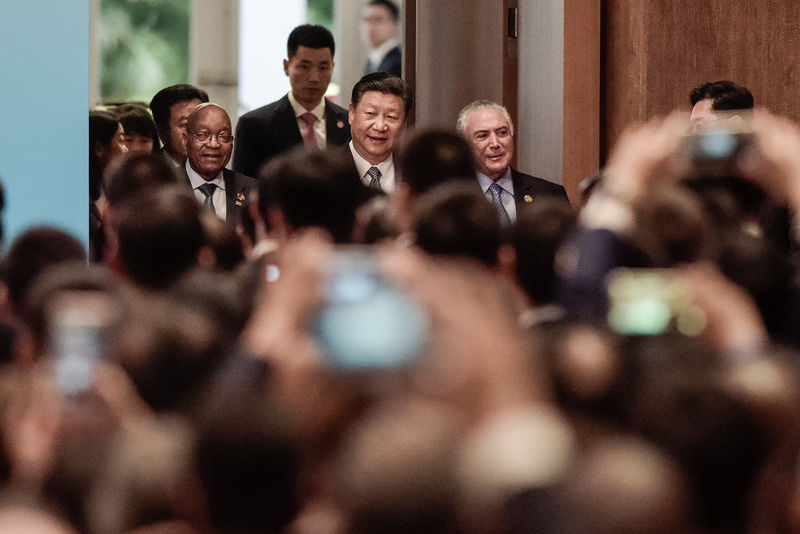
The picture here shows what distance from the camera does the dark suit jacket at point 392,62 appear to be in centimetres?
552

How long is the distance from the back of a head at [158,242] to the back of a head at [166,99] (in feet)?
9.08

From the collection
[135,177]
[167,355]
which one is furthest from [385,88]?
[167,355]

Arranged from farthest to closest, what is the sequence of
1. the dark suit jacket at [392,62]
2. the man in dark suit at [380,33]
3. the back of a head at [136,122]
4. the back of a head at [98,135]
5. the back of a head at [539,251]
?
the man in dark suit at [380,33] < the dark suit jacket at [392,62] < the back of a head at [136,122] < the back of a head at [98,135] < the back of a head at [539,251]

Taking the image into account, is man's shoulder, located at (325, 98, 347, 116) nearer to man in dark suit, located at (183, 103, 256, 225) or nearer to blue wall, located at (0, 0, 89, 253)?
man in dark suit, located at (183, 103, 256, 225)

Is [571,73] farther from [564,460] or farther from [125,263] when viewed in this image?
[564,460]

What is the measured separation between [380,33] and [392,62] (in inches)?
12.7

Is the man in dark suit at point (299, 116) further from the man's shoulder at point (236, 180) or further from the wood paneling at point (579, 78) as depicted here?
the wood paneling at point (579, 78)

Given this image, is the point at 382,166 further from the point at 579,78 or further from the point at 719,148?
the point at 719,148

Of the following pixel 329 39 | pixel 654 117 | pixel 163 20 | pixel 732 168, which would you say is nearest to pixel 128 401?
pixel 732 168

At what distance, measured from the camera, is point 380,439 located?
2.84 feet

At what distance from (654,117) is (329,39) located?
1.28m

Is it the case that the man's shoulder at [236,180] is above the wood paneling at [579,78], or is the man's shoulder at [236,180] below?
below

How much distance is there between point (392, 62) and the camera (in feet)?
18.3

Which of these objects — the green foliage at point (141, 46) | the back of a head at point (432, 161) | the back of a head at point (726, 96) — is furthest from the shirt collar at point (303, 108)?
the back of a head at point (432, 161)
